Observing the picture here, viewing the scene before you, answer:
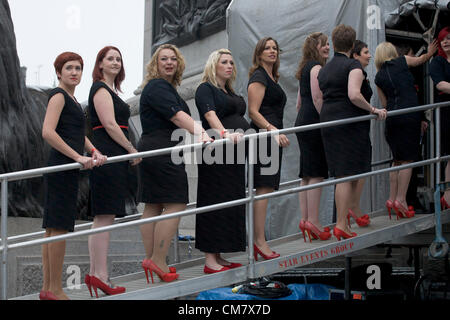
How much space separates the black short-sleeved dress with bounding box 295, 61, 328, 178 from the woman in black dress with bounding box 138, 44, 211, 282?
4.07 ft

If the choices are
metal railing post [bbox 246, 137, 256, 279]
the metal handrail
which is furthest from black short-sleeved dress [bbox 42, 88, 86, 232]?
metal railing post [bbox 246, 137, 256, 279]

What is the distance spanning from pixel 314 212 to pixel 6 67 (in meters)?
3.89

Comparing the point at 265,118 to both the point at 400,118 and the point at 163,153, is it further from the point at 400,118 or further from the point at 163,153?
the point at 400,118

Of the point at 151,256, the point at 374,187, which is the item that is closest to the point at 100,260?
the point at 151,256

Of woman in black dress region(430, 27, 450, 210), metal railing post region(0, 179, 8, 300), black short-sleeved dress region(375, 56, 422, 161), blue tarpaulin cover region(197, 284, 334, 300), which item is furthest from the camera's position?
blue tarpaulin cover region(197, 284, 334, 300)

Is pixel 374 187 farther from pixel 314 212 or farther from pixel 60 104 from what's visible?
pixel 60 104

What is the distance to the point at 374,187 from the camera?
666 centimetres

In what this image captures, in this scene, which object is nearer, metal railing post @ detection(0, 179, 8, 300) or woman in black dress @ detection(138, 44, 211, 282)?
metal railing post @ detection(0, 179, 8, 300)

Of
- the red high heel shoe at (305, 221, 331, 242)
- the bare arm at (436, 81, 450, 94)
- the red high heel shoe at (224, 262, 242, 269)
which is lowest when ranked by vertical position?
the red high heel shoe at (224, 262, 242, 269)

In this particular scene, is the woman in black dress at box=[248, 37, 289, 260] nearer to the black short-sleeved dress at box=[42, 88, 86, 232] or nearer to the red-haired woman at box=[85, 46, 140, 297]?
the red-haired woman at box=[85, 46, 140, 297]

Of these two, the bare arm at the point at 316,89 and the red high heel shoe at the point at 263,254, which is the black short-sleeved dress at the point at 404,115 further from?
the red high heel shoe at the point at 263,254

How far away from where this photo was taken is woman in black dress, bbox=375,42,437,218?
593 centimetres

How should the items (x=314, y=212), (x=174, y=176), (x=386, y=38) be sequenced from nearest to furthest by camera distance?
(x=174, y=176)
(x=314, y=212)
(x=386, y=38)

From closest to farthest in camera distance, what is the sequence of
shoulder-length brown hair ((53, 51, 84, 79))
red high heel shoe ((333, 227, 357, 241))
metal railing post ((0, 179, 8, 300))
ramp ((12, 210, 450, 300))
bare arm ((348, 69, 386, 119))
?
metal railing post ((0, 179, 8, 300)) < shoulder-length brown hair ((53, 51, 84, 79)) < ramp ((12, 210, 450, 300)) < bare arm ((348, 69, 386, 119)) < red high heel shoe ((333, 227, 357, 241))
